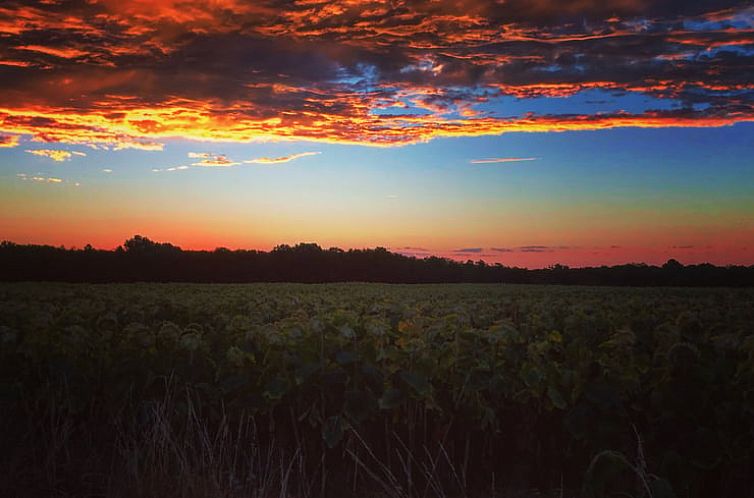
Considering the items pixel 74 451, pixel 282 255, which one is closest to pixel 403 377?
pixel 74 451

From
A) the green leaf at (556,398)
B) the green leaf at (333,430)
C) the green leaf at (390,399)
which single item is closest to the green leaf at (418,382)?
the green leaf at (390,399)

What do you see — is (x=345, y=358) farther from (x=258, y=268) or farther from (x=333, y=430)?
(x=258, y=268)

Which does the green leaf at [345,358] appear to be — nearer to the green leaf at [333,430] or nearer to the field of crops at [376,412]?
the field of crops at [376,412]

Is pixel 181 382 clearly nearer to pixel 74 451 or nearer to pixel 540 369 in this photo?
pixel 74 451

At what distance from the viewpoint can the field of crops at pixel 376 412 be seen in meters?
6.50

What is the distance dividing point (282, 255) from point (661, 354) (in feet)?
219

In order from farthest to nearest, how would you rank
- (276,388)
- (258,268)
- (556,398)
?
(258,268) → (276,388) → (556,398)

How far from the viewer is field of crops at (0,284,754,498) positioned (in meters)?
6.50

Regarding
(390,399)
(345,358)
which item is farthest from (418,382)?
(345,358)

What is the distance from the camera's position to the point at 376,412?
7.11 meters

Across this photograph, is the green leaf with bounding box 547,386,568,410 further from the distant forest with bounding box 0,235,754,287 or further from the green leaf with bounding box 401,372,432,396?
the distant forest with bounding box 0,235,754,287

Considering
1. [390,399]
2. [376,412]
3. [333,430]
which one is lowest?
[333,430]

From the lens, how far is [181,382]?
7.81 m

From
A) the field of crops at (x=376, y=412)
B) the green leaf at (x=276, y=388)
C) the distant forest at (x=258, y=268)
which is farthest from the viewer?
the distant forest at (x=258, y=268)
